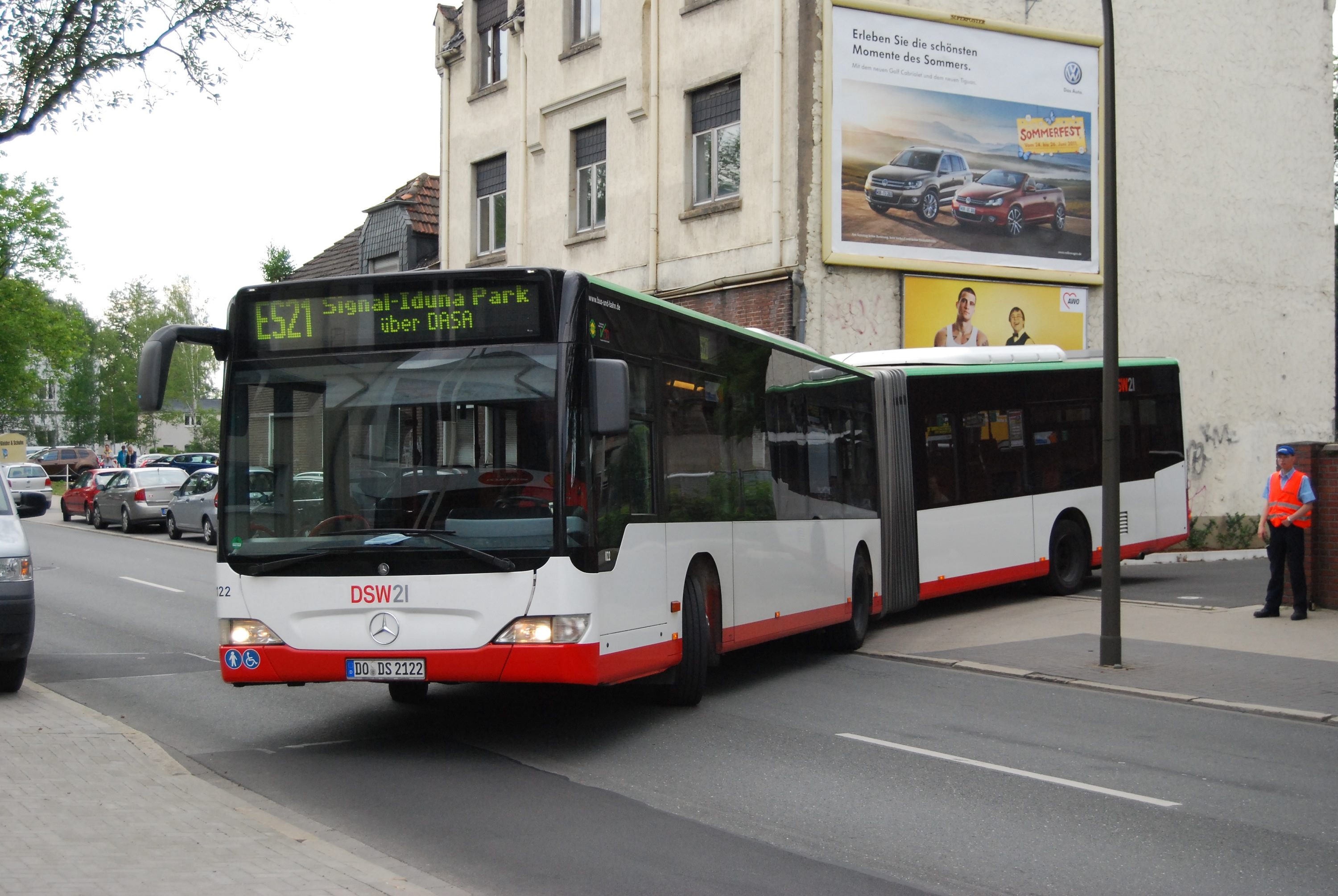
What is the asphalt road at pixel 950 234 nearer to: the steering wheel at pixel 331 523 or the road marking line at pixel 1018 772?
the road marking line at pixel 1018 772

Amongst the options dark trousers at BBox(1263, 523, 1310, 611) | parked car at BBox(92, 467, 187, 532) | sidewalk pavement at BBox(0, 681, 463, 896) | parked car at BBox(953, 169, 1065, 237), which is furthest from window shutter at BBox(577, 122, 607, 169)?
sidewalk pavement at BBox(0, 681, 463, 896)

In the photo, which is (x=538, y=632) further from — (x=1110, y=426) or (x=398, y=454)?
(x=1110, y=426)

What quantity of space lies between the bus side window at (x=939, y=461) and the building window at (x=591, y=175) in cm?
1182

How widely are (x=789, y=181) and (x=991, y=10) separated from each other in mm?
4919

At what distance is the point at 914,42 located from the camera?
71.1ft

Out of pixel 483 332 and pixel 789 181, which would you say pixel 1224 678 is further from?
pixel 789 181

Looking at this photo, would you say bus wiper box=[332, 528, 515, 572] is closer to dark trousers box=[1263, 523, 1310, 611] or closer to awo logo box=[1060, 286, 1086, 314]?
dark trousers box=[1263, 523, 1310, 611]

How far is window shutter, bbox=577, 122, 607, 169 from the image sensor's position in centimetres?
2556

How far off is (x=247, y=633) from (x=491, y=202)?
72.8ft

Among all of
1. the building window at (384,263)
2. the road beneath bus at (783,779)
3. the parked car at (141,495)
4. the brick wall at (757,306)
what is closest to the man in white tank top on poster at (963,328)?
the brick wall at (757,306)

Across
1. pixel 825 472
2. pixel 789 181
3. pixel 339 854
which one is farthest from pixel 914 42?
pixel 339 854

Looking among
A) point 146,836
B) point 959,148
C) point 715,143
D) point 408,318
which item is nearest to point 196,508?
point 715,143

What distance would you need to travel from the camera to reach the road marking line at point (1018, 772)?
7230 millimetres

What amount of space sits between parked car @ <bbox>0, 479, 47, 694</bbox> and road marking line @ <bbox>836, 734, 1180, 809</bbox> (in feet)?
19.4
